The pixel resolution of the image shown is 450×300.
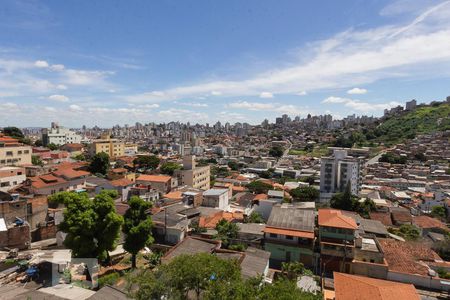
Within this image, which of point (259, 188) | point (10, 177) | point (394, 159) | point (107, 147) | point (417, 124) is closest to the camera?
point (10, 177)

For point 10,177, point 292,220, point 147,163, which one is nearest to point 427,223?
point 292,220

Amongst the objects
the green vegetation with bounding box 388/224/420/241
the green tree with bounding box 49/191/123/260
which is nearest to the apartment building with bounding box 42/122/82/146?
the green tree with bounding box 49/191/123/260

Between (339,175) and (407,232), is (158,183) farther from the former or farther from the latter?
(339,175)

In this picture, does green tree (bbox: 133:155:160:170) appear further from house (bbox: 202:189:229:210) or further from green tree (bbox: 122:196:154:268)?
green tree (bbox: 122:196:154:268)

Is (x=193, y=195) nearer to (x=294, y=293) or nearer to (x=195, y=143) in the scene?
(x=294, y=293)

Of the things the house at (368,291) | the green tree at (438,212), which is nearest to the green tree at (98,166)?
the house at (368,291)

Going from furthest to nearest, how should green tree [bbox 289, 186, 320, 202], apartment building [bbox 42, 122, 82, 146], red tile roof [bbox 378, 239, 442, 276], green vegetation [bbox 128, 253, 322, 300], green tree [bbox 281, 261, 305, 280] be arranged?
apartment building [bbox 42, 122, 82, 146] → green tree [bbox 289, 186, 320, 202] → red tile roof [bbox 378, 239, 442, 276] → green tree [bbox 281, 261, 305, 280] → green vegetation [bbox 128, 253, 322, 300]

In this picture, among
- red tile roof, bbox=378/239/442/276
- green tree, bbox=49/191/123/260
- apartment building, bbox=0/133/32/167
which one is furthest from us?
apartment building, bbox=0/133/32/167
